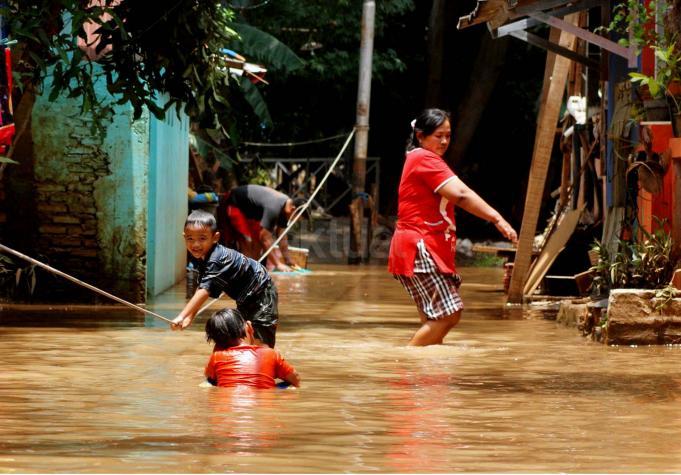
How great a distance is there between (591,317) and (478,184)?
20.5m

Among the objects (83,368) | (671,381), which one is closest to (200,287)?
(83,368)

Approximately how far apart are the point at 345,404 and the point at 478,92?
21339 mm

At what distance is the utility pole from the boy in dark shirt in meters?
15.0

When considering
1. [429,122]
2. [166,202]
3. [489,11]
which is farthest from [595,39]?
[166,202]

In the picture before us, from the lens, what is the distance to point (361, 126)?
2367 centimetres

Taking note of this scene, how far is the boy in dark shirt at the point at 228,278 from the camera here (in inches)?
314

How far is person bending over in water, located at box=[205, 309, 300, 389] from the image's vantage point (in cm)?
748

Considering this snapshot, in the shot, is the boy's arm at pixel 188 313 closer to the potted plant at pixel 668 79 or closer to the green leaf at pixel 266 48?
the potted plant at pixel 668 79

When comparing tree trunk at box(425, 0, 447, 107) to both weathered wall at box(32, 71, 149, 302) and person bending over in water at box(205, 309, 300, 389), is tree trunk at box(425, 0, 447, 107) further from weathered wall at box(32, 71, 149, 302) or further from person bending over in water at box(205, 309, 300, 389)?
person bending over in water at box(205, 309, 300, 389)

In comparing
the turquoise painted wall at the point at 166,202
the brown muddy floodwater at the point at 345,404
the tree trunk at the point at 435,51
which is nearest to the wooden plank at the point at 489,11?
the brown muddy floodwater at the point at 345,404

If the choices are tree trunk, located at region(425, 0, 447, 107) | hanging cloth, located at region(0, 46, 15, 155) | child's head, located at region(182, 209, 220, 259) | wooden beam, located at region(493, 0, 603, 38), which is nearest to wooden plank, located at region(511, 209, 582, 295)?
wooden beam, located at region(493, 0, 603, 38)

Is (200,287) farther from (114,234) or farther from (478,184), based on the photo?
(478,184)

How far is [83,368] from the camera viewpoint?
872 cm

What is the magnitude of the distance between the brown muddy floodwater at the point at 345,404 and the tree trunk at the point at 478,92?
16074 mm
